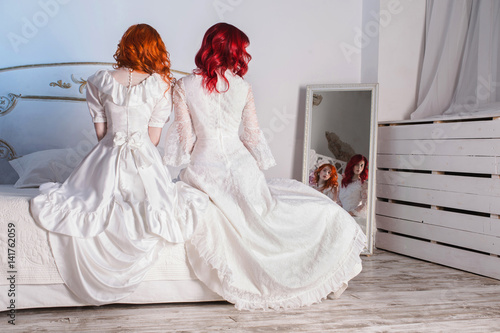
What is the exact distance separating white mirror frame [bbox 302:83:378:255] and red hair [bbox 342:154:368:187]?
4 cm

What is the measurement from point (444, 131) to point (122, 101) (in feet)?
7.79

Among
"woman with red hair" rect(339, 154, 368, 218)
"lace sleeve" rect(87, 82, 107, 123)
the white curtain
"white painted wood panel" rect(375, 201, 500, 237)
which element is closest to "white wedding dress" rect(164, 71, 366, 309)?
"lace sleeve" rect(87, 82, 107, 123)

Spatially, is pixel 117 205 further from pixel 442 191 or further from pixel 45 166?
pixel 442 191

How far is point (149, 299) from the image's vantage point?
251 cm

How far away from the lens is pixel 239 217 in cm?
260

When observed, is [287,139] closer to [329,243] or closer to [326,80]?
[326,80]

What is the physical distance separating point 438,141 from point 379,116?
0.72m

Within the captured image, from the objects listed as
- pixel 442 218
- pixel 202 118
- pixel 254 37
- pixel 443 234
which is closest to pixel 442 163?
pixel 442 218

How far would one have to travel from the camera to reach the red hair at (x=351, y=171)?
167 inches

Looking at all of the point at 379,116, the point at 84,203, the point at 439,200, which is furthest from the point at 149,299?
the point at 379,116

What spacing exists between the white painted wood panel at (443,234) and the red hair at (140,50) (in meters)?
2.37

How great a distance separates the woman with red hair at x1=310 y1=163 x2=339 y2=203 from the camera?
4336 millimetres

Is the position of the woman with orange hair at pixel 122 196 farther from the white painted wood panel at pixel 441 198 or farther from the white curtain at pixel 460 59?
the white curtain at pixel 460 59

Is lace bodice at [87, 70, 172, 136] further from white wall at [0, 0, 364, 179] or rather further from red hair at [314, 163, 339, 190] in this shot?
red hair at [314, 163, 339, 190]
